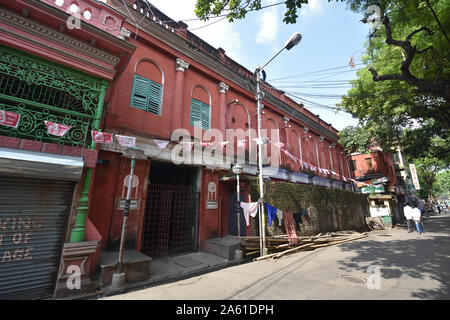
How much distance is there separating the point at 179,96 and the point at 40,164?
6.00 m

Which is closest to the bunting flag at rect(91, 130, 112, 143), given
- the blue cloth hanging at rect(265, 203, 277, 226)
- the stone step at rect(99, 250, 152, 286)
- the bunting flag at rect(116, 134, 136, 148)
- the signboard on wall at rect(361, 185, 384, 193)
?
the bunting flag at rect(116, 134, 136, 148)

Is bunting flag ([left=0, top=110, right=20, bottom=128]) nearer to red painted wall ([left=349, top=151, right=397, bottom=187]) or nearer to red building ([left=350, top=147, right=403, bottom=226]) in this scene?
red building ([left=350, top=147, right=403, bottom=226])

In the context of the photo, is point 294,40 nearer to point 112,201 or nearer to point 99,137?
point 99,137

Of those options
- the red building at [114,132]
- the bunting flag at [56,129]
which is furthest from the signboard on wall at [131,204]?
the bunting flag at [56,129]

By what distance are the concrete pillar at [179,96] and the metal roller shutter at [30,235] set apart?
500 cm

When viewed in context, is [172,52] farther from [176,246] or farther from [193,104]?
[176,246]

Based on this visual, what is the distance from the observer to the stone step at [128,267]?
491 centimetres

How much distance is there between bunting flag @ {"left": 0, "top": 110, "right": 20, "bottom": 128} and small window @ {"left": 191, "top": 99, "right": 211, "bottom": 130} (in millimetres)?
6085

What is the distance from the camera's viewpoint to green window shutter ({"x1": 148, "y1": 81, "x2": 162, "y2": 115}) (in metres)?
8.36

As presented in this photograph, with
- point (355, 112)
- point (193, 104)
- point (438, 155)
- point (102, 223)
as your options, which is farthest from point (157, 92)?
point (438, 155)

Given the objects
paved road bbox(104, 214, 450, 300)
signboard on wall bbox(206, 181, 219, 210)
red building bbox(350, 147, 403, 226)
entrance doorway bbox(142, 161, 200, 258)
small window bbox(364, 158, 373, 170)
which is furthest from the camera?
small window bbox(364, 158, 373, 170)

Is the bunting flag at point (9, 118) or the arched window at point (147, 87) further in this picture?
the arched window at point (147, 87)

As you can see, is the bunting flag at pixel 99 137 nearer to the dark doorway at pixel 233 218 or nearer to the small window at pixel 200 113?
the small window at pixel 200 113

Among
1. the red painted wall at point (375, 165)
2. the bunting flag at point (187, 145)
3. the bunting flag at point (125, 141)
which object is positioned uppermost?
the red painted wall at point (375, 165)
